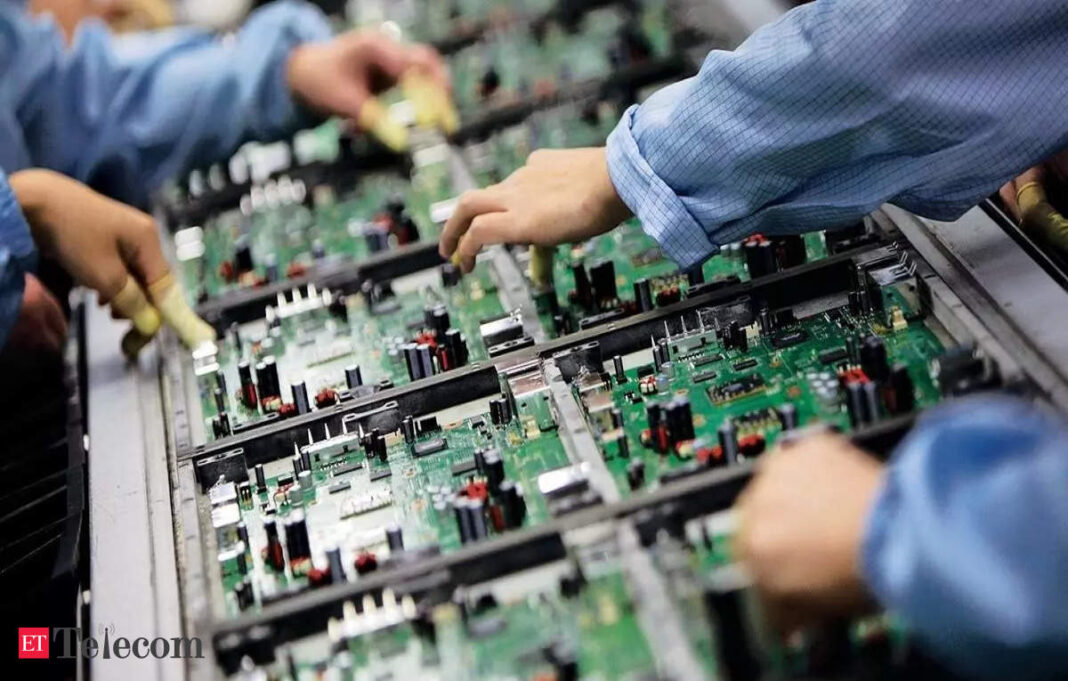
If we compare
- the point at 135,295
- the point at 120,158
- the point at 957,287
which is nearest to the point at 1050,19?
the point at 957,287

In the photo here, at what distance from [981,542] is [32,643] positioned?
1.79m

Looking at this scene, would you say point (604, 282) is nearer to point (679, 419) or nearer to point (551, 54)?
point (679, 419)

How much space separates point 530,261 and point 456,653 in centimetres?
128

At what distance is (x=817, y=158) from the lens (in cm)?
267

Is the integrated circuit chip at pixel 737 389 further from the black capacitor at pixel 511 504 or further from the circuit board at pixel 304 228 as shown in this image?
the circuit board at pixel 304 228

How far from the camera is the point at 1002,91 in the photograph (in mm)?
2557

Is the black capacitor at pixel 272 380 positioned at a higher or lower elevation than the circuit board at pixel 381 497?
higher

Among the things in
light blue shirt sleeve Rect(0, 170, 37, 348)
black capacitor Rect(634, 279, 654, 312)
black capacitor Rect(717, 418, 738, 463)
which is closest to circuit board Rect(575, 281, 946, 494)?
black capacitor Rect(717, 418, 738, 463)

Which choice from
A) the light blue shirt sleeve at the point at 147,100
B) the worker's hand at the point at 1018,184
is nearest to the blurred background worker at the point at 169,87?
the light blue shirt sleeve at the point at 147,100

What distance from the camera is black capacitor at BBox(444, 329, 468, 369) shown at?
292cm

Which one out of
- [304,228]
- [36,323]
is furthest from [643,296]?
[36,323]

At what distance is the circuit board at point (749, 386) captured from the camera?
7.82ft

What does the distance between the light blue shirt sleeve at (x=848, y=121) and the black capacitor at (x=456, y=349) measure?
450 millimetres

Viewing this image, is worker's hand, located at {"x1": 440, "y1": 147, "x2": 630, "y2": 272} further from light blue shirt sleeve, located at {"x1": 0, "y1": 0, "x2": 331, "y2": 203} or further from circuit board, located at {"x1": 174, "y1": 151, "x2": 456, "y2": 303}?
light blue shirt sleeve, located at {"x1": 0, "y1": 0, "x2": 331, "y2": 203}
